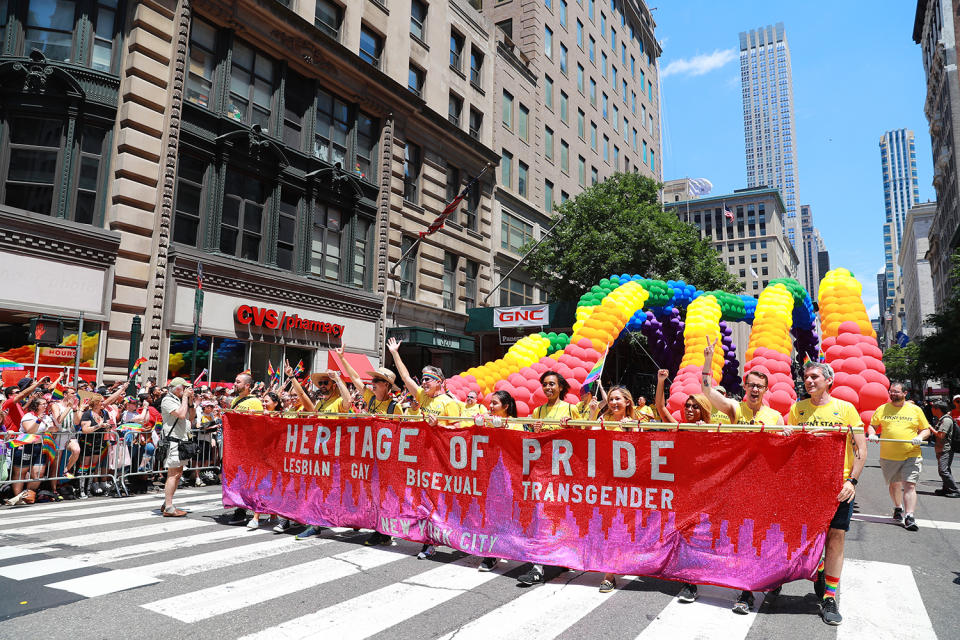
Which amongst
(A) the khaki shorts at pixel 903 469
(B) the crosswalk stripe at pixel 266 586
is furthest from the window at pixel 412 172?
(B) the crosswalk stripe at pixel 266 586

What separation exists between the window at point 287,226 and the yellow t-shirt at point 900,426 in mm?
17261

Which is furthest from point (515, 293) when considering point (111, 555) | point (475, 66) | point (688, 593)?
point (688, 593)

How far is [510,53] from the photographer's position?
34625 millimetres

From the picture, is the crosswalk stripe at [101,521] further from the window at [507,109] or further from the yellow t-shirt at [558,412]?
the window at [507,109]

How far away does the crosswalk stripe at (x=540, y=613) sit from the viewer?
4527 millimetres

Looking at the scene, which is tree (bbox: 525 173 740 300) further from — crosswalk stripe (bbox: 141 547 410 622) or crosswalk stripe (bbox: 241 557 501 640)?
crosswalk stripe (bbox: 241 557 501 640)

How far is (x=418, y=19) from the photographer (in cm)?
2830

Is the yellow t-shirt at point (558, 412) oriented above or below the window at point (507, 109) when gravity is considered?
below

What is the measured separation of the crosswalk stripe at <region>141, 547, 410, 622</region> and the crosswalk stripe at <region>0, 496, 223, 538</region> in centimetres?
365

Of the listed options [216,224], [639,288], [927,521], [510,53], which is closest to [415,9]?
[510,53]

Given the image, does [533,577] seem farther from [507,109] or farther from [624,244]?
[507,109]

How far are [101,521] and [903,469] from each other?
11.1 meters

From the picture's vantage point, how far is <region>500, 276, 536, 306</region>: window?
108 ft

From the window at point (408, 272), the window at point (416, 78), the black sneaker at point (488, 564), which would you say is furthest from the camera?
the window at point (416, 78)
